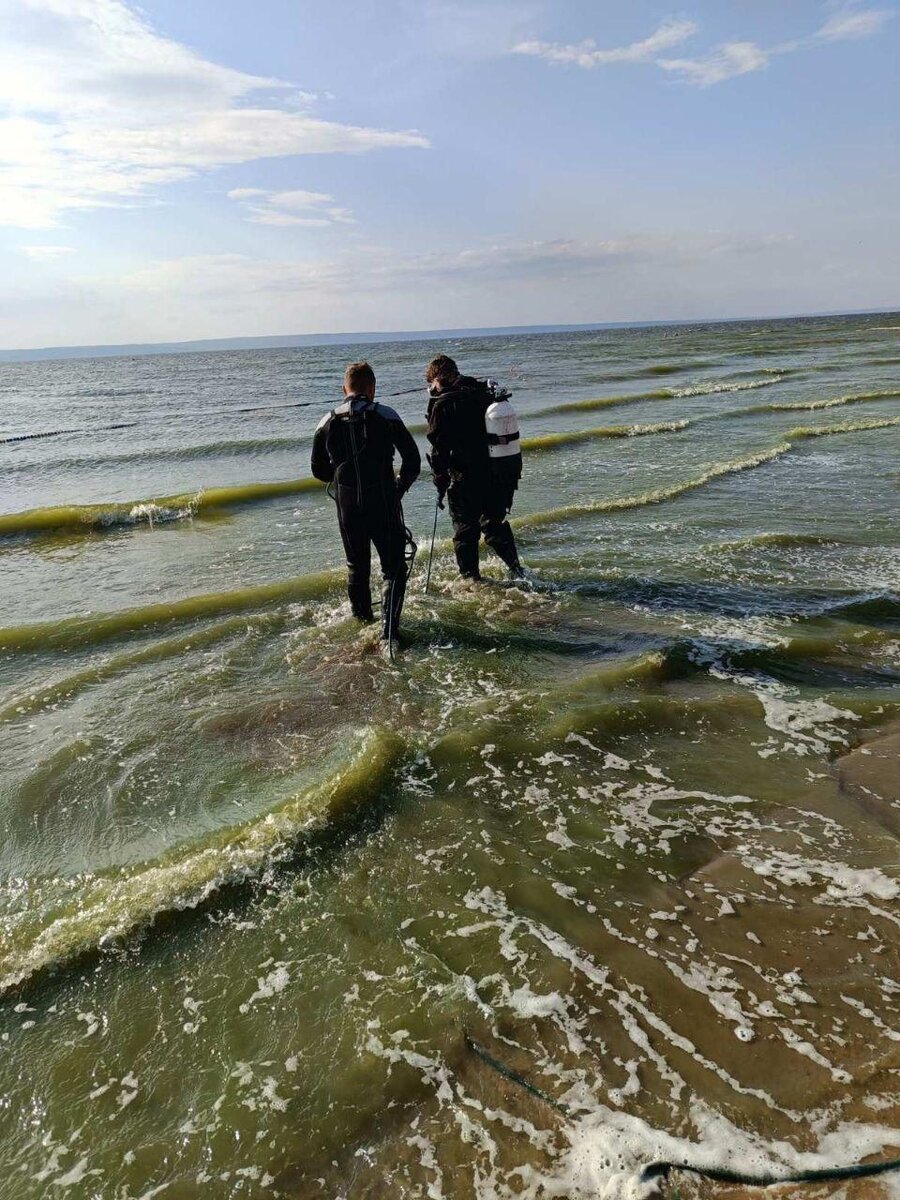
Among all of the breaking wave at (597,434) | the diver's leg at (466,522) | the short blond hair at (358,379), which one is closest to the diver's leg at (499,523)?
the diver's leg at (466,522)

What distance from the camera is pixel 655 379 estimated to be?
37062mm

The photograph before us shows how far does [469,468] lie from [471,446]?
0.25 meters

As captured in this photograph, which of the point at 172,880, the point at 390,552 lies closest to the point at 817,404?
the point at 390,552

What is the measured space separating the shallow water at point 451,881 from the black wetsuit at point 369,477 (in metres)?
0.77

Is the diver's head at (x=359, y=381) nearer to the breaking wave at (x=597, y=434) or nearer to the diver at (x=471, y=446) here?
the diver at (x=471, y=446)

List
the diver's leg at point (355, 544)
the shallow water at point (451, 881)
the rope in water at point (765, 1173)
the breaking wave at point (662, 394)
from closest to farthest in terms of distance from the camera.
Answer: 1. the rope in water at point (765, 1173)
2. the shallow water at point (451, 881)
3. the diver's leg at point (355, 544)
4. the breaking wave at point (662, 394)

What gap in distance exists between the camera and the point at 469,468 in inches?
328

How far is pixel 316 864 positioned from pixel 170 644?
4271 millimetres

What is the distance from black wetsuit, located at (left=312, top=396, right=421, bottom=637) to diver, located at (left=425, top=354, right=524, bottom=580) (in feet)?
4.31

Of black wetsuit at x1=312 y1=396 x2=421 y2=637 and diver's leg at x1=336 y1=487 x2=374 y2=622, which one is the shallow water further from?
black wetsuit at x1=312 y1=396 x2=421 y2=637

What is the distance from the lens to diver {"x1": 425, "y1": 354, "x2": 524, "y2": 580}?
8078 mm

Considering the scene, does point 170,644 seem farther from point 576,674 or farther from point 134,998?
point 134,998

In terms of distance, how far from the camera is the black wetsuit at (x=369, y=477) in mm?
6668

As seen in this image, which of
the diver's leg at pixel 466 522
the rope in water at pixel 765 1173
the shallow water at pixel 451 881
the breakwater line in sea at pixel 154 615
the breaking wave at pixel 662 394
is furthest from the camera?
the breaking wave at pixel 662 394
